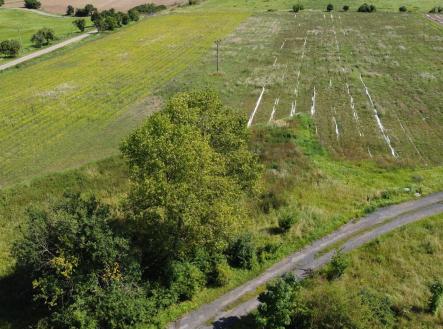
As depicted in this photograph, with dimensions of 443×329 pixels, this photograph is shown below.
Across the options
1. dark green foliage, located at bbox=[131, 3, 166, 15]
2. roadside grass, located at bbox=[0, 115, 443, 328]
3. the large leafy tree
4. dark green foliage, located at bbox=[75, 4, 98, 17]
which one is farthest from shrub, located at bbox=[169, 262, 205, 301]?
dark green foliage, located at bbox=[75, 4, 98, 17]

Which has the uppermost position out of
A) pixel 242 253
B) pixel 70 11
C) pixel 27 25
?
pixel 70 11

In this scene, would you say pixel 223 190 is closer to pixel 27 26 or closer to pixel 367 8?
pixel 27 26

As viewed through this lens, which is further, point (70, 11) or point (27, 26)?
point (70, 11)

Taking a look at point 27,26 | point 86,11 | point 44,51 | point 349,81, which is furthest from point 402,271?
point 86,11

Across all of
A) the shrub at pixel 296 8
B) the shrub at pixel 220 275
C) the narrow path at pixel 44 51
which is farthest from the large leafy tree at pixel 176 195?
the shrub at pixel 296 8

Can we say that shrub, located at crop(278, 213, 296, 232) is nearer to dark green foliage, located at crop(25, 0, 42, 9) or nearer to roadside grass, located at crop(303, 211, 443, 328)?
roadside grass, located at crop(303, 211, 443, 328)

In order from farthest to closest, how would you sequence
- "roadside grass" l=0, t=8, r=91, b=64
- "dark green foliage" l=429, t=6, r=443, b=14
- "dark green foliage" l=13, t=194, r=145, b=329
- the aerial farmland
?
"dark green foliage" l=429, t=6, r=443, b=14, "roadside grass" l=0, t=8, r=91, b=64, the aerial farmland, "dark green foliage" l=13, t=194, r=145, b=329
